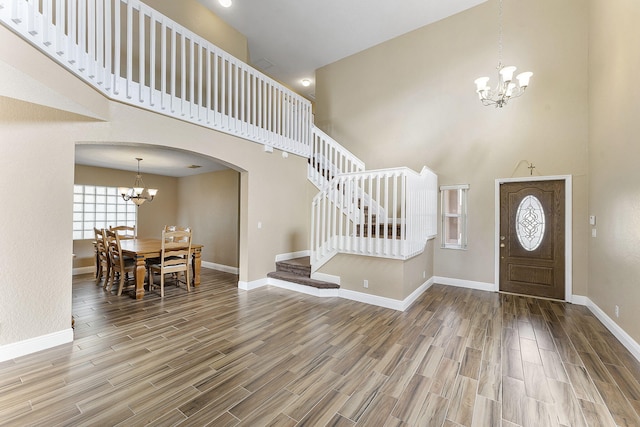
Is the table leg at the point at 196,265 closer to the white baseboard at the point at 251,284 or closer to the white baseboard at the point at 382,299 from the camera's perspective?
the white baseboard at the point at 251,284

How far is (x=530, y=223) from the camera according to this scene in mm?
4594

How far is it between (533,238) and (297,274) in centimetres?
422

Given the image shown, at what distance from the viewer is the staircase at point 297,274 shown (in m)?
4.50

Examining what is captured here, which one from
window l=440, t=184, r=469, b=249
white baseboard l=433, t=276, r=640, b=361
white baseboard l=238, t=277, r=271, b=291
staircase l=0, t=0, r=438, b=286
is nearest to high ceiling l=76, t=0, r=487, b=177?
staircase l=0, t=0, r=438, b=286

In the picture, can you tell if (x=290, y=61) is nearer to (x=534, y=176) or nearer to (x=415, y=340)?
(x=534, y=176)

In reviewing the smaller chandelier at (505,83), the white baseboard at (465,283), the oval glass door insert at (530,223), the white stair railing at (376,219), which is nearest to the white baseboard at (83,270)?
the white stair railing at (376,219)

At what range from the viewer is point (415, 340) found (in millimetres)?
2949

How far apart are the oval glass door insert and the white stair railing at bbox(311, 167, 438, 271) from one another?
141 centimetres

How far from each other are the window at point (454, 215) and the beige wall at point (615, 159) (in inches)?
68.7

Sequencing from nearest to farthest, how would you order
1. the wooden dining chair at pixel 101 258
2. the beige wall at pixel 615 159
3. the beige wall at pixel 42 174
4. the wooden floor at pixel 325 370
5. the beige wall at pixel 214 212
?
1. the wooden floor at pixel 325 370
2. the beige wall at pixel 42 174
3. the beige wall at pixel 615 159
4. the wooden dining chair at pixel 101 258
5. the beige wall at pixel 214 212

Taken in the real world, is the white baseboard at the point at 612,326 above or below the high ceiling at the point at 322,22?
A: below

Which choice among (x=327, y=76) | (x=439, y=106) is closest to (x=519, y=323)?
(x=439, y=106)

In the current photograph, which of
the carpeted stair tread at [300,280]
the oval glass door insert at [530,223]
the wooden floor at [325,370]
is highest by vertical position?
the oval glass door insert at [530,223]

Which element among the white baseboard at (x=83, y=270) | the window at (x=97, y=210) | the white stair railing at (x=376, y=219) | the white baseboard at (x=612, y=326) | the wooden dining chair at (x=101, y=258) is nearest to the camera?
the white baseboard at (x=612, y=326)
